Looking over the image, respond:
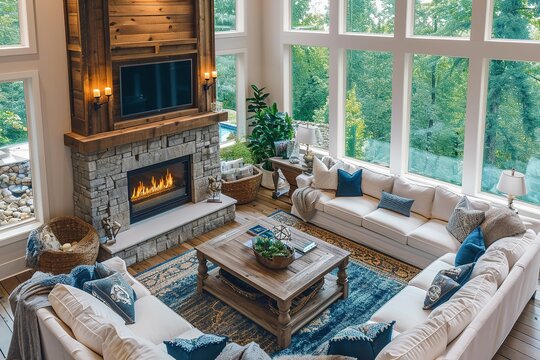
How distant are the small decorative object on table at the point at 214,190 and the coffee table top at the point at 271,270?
5.38ft

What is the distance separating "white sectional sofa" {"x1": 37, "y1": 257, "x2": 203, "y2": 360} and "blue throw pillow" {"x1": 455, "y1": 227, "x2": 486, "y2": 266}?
2.59m

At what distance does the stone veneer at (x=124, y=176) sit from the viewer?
636 cm

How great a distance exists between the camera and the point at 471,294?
4250mm

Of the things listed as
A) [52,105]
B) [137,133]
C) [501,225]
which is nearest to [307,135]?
[137,133]

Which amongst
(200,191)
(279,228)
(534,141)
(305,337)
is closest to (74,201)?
(200,191)

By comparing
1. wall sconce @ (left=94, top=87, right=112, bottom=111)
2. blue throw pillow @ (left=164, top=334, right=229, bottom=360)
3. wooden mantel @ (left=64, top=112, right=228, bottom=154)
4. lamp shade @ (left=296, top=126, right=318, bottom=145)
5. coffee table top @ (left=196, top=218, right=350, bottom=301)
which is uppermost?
wall sconce @ (left=94, top=87, right=112, bottom=111)

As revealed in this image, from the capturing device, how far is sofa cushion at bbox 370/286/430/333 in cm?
458

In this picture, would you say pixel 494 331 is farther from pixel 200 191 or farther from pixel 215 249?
pixel 200 191

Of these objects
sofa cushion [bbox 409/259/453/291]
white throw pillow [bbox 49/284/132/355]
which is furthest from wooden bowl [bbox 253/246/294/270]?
white throw pillow [bbox 49/284/132/355]

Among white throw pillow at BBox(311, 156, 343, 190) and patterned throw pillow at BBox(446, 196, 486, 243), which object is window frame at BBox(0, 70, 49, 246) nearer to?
white throw pillow at BBox(311, 156, 343, 190)

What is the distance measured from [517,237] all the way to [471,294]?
1.51 m

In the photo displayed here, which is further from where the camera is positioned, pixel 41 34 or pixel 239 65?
pixel 239 65

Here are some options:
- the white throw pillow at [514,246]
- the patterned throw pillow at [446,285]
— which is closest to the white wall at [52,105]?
the patterned throw pillow at [446,285]

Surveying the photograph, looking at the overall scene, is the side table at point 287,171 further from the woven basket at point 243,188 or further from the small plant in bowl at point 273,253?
the small plant in bowl at point 273,253
